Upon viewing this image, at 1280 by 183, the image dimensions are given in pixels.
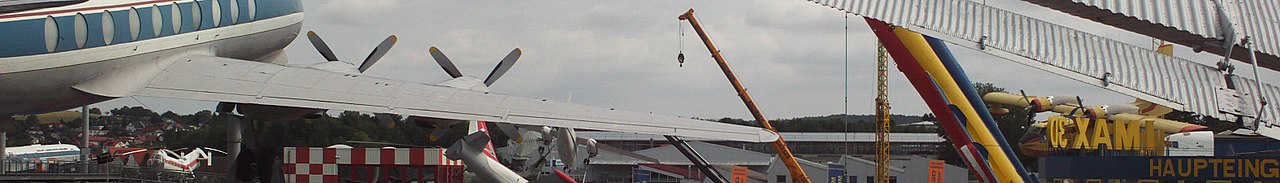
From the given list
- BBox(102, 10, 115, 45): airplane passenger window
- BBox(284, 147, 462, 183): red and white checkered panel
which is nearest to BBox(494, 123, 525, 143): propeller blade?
BBox(102, 10, 115, 45): airplane passenger window

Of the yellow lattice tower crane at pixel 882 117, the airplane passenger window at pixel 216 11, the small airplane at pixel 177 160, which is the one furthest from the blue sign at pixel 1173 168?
the yellow lattice tower crane at pixel 882 117

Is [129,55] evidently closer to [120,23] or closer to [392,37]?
[120,23]

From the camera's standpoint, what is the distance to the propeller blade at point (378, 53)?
107 ft

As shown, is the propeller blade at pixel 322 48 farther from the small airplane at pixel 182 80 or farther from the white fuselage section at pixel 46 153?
the white fuselage section at pixel 46 153

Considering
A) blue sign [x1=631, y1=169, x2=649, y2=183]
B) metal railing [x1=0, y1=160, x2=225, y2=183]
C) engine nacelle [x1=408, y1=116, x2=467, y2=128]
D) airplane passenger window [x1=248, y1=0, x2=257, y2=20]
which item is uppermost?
airplane passenger window [x1=248, y1=0, x2=257, y2=20]

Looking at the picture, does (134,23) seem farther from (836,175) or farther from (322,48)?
(836,175)

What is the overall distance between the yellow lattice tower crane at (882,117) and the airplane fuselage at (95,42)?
42.6 metres

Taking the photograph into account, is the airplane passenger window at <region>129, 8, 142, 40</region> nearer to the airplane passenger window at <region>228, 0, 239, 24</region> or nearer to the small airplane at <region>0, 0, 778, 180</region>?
the small airplane at <region>0, 0, 778, 180</region>

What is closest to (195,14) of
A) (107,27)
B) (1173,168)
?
(107,27)

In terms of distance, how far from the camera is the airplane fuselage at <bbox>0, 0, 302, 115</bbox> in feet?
79.3

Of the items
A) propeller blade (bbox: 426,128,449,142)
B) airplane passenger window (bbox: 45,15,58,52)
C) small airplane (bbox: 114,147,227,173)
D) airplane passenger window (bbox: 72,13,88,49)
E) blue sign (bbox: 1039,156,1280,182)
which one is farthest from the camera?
small airplane (bbox: 114,147,227,173)

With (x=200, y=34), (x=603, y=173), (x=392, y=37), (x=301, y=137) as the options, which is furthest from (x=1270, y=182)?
(x=603, y=173)

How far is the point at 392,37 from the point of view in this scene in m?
32.7

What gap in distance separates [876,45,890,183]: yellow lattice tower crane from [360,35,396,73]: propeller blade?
41436 mm
